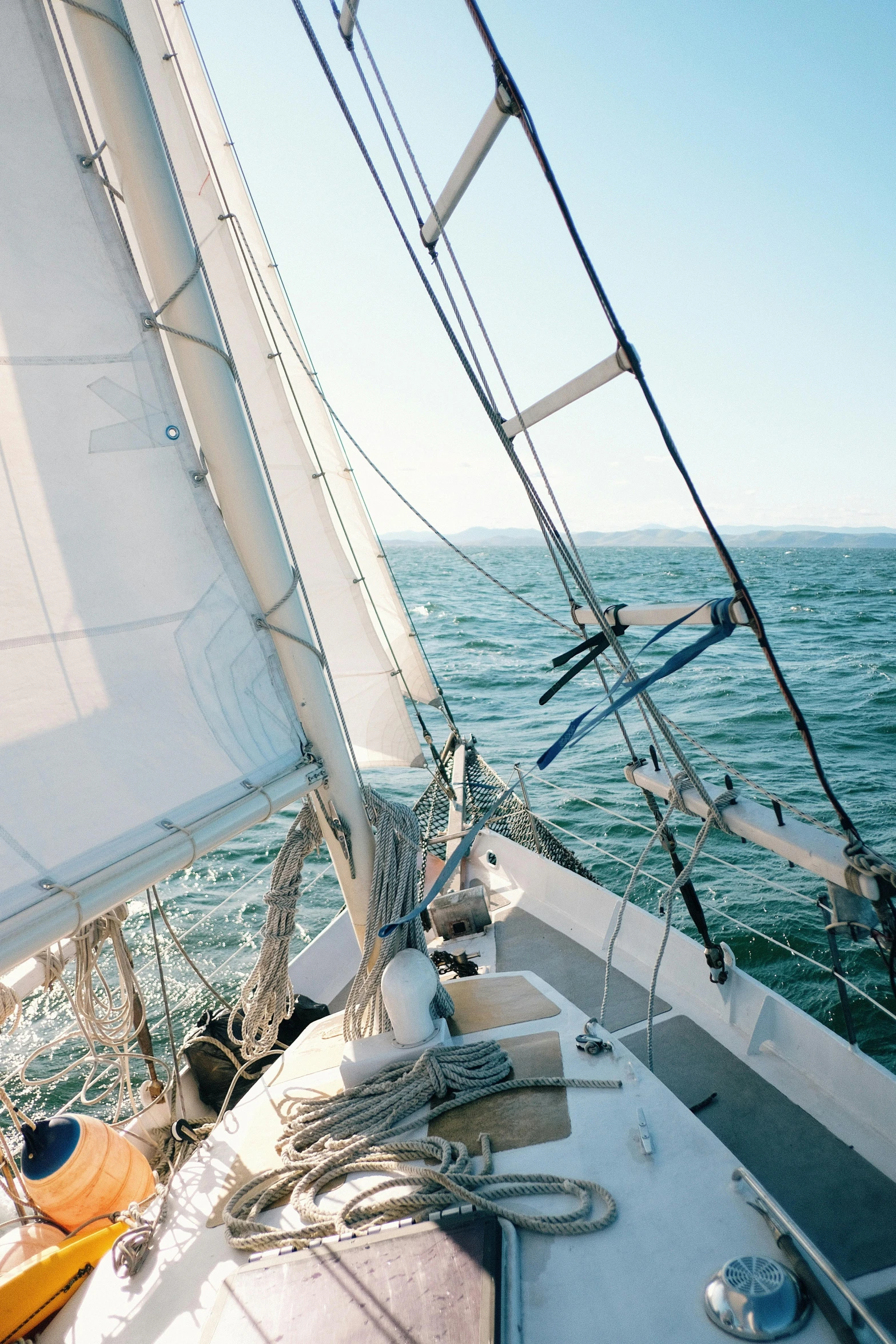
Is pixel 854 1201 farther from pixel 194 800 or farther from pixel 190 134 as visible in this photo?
pixel 190 134

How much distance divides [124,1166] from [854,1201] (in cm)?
296

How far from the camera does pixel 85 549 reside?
2557 millimetres

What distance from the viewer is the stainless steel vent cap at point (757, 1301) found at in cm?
189

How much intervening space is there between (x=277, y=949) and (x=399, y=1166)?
95 centimetres

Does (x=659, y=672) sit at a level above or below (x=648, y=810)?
above

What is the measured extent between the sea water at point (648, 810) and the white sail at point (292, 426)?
1517mm

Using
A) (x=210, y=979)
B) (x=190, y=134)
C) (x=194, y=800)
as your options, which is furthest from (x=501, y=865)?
(x=190, y=134)

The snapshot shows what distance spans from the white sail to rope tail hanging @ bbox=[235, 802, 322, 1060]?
2743mm

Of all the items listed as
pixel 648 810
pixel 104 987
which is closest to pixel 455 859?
pixel 104 987

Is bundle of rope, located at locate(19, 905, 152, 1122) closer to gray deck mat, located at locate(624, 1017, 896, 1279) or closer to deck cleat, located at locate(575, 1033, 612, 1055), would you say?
deck cleat, located at locate(575, 1033, 612, 1055)

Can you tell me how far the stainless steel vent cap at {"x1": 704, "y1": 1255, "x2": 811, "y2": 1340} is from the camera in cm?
189

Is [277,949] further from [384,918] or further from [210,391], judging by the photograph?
[210,391]

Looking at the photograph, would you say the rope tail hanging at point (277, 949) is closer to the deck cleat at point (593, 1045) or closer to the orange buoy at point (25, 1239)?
the orange buoy at point (25, 1239)

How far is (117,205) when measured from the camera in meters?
3.10
